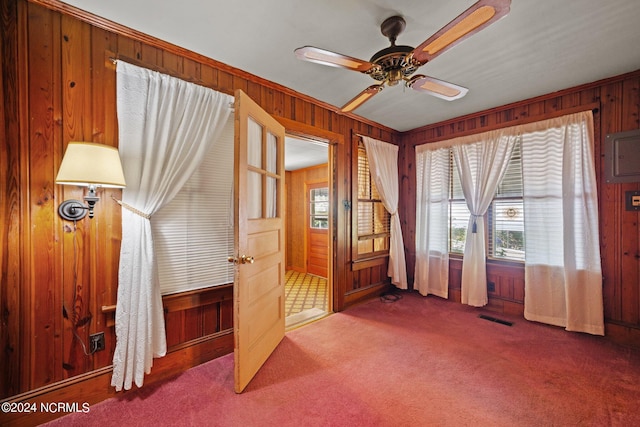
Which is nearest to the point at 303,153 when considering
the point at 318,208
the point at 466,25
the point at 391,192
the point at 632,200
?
the point at 318,208

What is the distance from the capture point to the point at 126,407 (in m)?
1.62

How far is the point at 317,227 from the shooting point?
5.66 m

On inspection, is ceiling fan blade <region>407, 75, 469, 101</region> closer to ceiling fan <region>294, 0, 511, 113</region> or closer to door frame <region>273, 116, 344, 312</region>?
ceiling fan <region>294, 0, 511, 113</region>

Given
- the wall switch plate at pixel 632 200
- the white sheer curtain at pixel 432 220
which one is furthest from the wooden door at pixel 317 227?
the wall switch plate at pixel 632 200

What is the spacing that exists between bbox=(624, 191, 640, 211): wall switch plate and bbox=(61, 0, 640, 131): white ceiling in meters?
1.10

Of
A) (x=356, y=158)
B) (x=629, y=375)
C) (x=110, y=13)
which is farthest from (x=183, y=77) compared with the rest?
(x=629, y=375)

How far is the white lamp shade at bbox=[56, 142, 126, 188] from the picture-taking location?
140cm

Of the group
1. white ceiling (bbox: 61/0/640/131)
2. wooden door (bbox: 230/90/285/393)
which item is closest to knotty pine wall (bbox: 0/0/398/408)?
white ceiling (bbox: 61/0/640/131)

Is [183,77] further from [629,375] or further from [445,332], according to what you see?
[629,375]

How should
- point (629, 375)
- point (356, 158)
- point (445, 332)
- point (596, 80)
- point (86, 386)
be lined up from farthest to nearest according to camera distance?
point (356, 158), point (445, 332), point (596, 80), point (629, 375), point (86, 386)

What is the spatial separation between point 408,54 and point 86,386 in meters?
2.90

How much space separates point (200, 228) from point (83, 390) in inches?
48.2

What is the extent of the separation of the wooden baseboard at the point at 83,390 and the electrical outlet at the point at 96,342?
5.8 inches

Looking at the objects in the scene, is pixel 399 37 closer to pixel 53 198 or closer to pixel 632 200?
pixel 53 198
